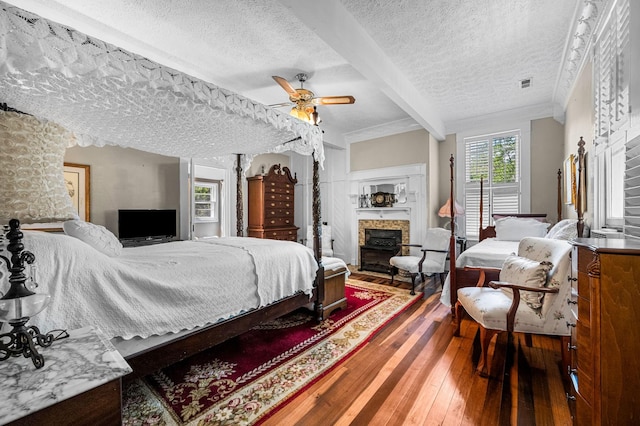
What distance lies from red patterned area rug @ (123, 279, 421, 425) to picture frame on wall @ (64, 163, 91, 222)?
2.58 metres

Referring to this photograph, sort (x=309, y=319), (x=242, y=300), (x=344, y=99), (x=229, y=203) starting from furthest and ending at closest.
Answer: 1. (x=229, y=203)
2. (x=344, y=99)
3. (x=309, y=319)
4. (x=242, y=300)

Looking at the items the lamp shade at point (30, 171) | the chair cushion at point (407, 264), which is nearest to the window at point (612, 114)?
the chair cushion at point (407, 264)

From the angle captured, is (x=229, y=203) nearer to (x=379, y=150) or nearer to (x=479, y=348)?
(x=379, y=150)

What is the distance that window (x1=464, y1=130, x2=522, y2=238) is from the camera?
4.89m

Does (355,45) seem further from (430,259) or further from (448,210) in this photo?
(448,210)

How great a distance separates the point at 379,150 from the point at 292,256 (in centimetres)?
388

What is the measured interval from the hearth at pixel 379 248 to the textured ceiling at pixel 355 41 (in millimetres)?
2490

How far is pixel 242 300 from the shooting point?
222 centimetres

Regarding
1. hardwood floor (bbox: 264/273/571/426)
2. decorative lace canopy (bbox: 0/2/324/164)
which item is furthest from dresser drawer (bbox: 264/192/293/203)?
hardwood floor (bbox: 264/273/571/426)

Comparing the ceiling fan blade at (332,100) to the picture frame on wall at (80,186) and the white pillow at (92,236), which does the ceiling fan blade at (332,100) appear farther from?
the picture frame on wall at (80,186)

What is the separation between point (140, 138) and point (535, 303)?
12.1 feet

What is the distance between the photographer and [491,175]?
5.07 m

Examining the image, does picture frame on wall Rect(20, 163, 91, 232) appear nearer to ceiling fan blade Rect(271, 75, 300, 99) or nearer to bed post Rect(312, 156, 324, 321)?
ceiling fan blade Rect(271, 75, 300, 99)

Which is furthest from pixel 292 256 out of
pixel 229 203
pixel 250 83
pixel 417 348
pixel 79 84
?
pixel 229 203
